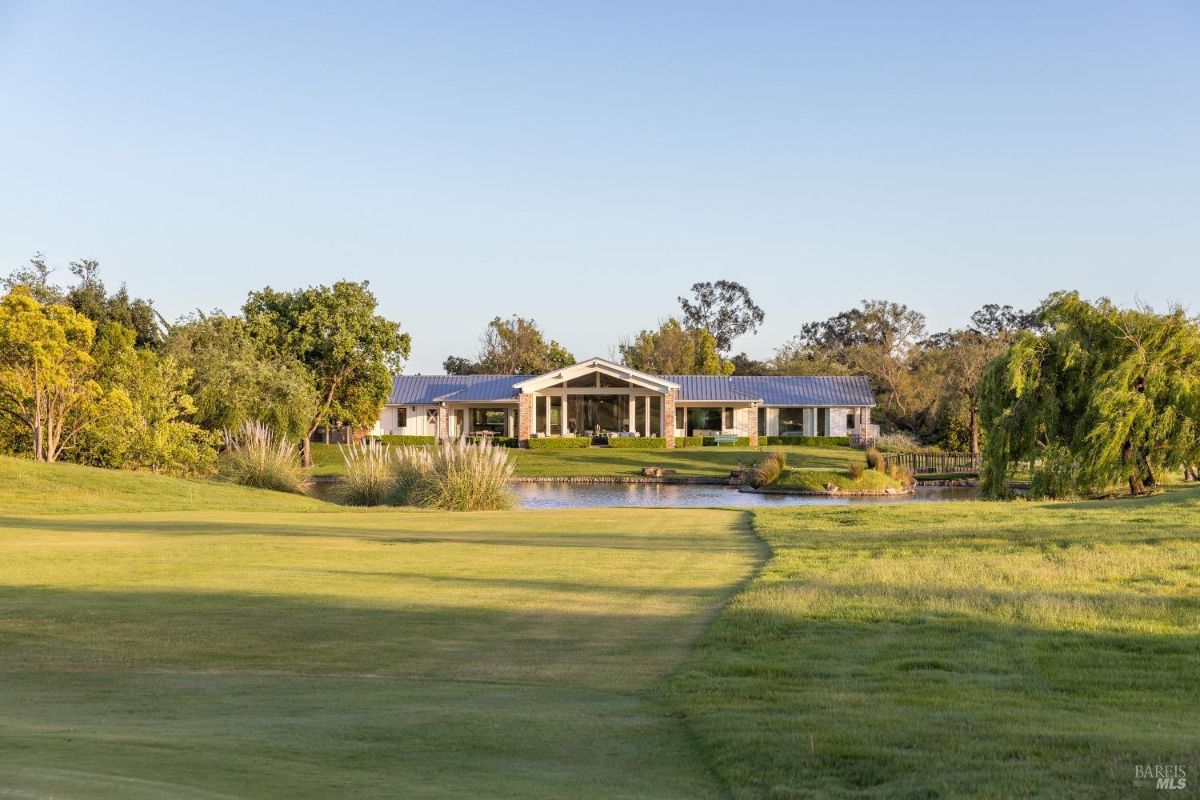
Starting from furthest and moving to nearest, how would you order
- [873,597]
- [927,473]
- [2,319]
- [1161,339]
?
[927,473] → [1161,339] → [2,319] → [873,597]

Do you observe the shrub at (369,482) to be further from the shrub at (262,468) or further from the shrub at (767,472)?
the shrub at (767,472)

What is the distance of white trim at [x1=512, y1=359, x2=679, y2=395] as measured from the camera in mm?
64312

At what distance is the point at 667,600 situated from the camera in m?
11.5

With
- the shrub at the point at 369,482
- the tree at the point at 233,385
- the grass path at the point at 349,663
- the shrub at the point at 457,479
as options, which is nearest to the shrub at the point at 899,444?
the tree at the point at 233,385

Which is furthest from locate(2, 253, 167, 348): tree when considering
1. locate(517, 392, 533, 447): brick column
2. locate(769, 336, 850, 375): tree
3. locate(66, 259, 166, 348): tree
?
locate(769, 336, 850, 375): tree

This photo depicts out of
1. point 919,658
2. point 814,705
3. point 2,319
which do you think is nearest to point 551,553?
point 919,658

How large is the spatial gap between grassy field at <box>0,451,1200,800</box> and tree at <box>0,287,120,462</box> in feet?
54.6

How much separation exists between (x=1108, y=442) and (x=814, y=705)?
28636 millimetres

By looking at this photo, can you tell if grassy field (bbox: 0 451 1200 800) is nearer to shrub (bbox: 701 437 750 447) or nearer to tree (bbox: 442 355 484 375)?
shrub (bbox: 701 437 750 447)

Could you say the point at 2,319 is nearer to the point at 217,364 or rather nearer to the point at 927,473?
the point at 217,364

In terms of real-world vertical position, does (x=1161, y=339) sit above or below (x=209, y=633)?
above

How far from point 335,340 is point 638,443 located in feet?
58.5

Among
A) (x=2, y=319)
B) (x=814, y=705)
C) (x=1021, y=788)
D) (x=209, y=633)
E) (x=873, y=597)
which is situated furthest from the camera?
(x=2, y=319)

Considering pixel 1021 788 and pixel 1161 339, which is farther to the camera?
pixel 1161 339
